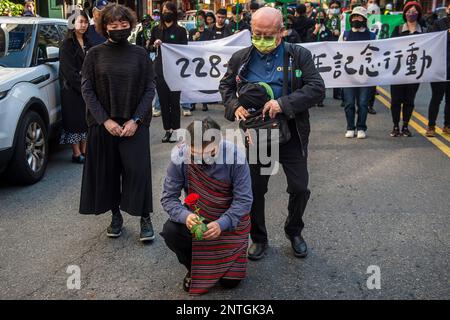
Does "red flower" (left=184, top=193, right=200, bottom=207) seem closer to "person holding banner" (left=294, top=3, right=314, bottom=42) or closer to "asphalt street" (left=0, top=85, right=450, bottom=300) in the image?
"asphalt street" (left=0, top=85, right=450, bottom=300)

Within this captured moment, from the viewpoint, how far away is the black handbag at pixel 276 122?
12.6ft

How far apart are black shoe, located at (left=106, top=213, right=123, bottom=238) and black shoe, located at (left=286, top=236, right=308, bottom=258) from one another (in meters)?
1.41

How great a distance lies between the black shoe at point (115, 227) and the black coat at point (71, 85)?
2.40m

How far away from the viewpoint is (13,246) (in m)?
4.42

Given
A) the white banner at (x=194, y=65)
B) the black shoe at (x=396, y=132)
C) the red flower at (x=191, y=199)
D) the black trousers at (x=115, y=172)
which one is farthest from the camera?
the black shoe at (x=396, y=132)

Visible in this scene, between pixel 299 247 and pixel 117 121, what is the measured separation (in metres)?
1.67

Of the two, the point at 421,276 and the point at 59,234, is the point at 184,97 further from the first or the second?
the point at 421,276

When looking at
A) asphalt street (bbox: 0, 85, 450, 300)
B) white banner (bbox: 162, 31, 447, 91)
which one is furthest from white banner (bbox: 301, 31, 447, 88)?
asphalt street (bbox: 0, 85, 450, 300)

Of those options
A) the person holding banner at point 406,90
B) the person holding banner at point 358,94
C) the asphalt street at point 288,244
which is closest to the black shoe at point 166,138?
the asphalt street at point 288,244

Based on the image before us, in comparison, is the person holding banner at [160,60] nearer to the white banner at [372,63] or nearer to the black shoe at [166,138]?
the black shoe at [166,138]

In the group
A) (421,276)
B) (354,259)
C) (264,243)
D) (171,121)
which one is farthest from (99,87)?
(171,121)

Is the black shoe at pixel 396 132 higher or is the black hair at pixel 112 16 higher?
the black hair at pixel 112 16

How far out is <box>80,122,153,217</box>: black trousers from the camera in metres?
4.39

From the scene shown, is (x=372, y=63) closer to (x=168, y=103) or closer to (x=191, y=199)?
(x=168, y=103)
